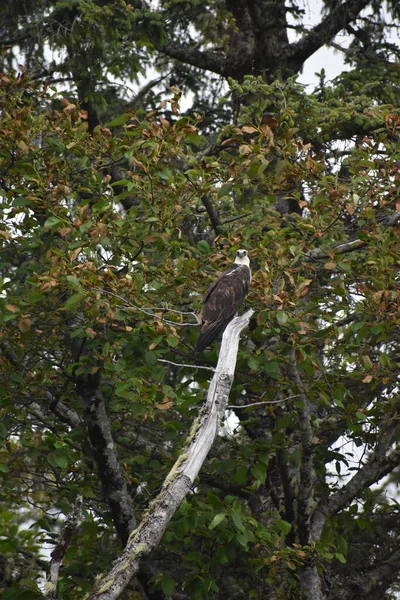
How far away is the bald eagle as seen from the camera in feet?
27.6

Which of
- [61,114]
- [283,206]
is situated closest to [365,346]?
[61,114]

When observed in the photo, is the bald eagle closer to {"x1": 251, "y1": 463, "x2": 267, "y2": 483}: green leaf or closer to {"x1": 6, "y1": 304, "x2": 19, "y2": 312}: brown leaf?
{"x1": 251, "y1": 463, "x2": 267, "y2": 483}: green leaf

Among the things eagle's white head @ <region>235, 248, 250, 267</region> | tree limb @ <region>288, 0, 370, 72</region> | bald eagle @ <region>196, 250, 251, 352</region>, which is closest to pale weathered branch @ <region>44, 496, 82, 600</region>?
bald eagle @ <region>196, 250, 251, 352</region>

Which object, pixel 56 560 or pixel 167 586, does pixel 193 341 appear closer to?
pixel 167 586

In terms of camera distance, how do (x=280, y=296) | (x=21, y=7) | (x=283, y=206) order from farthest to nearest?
(x=283, y=206), (x=21, y=7), (x=280, y=296)

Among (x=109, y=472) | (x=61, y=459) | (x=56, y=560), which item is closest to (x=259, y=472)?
(x=109, y=472)

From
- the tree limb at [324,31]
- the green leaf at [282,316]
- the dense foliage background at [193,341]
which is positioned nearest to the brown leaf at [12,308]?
the dense foliage background at [193,341]

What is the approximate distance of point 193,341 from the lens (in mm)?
9141

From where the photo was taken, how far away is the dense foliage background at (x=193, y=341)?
27.4 feet

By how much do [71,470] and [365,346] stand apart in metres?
3.49

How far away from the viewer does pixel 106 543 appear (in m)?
10.5

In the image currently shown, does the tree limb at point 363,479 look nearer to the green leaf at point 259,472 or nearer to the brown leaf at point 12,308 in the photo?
the green leaf at point 259,472

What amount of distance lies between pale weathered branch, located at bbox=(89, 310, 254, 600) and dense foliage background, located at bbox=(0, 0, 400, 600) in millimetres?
1039

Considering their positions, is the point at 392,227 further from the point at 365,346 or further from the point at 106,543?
the point at 106,543
